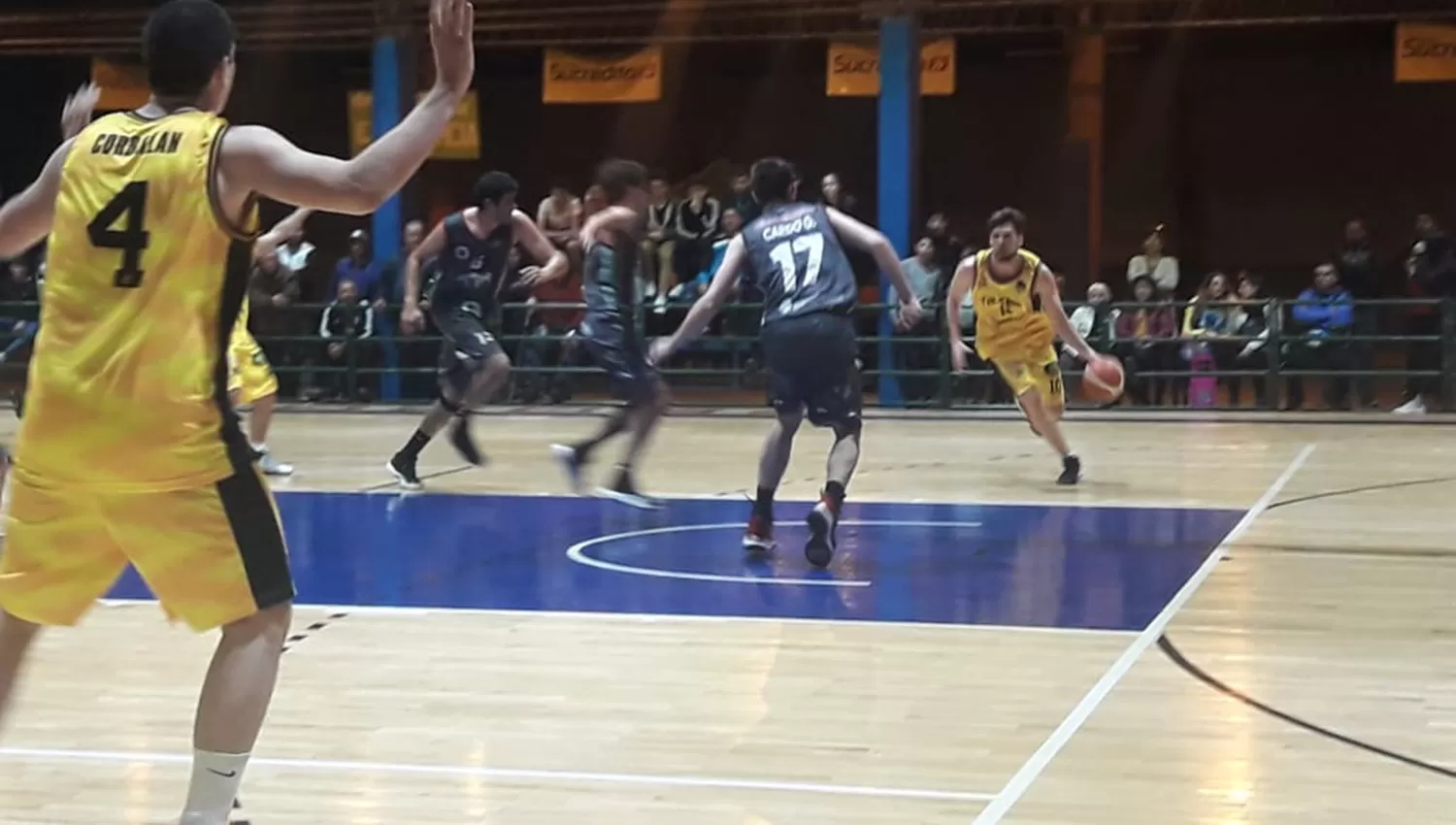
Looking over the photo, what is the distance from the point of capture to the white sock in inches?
139

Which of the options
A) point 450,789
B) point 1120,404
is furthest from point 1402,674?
point 1120,404

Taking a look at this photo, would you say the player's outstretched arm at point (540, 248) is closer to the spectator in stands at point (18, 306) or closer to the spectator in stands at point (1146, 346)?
the spectator in stands at point (1146, 346)

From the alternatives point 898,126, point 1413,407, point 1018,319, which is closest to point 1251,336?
point 1413,407

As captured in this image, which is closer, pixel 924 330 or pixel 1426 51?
pixel 924 330

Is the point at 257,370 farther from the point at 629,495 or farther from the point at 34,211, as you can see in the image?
the point at 34,211

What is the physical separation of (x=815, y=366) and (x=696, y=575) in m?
1.00

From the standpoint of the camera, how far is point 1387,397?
56.5 ft

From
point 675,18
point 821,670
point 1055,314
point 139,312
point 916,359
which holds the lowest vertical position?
point 916,359

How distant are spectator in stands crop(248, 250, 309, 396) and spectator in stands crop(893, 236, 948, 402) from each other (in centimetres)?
571

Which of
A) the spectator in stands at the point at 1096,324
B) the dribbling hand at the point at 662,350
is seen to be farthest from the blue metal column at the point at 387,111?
the dribbling hand at the point at 662,350

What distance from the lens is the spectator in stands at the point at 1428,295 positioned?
1584cm

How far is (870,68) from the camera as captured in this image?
1838cm

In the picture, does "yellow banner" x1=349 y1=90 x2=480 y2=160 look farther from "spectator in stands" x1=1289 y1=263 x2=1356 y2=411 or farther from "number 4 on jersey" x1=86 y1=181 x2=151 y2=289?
"number 4 on jersey" x1=86 y1=181 x2=151 y2=289

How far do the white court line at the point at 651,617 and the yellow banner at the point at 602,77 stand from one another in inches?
488
